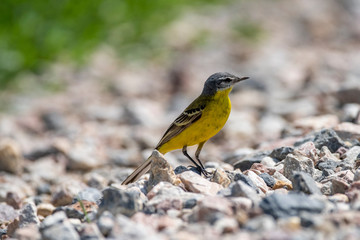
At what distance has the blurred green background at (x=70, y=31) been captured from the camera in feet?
45.3

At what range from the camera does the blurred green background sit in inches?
543

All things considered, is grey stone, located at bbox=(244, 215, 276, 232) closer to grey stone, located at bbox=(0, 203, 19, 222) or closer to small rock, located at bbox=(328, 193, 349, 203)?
small rock, located at bbox=(328, 193, 349, 203)

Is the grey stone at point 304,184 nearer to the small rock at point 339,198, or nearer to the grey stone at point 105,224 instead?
the small rock at point 339,198

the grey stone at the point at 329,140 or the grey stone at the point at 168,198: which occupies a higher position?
the grey stone at the point at 168,198

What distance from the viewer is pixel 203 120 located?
6699 millimetres

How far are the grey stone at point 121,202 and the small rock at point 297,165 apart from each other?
65.0 inches

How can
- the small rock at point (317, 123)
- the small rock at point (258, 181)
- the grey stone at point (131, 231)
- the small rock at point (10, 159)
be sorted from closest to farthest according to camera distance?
the grey stone at point (131, 231), the small rock at point (258, 181), the small rock at point (317, 123), the small rock at point (10, 159)

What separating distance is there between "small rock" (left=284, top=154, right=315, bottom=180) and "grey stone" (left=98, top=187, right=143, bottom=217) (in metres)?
1.65

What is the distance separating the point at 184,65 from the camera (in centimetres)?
1473

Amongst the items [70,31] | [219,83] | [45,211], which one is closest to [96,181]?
[45,211]

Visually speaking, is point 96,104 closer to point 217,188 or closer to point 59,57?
point 59,57

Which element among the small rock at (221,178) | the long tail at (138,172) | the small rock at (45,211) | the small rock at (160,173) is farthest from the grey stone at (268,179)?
the small rock at (45,211)

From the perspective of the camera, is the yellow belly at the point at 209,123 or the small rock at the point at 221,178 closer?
the small rock at the point at 221,178

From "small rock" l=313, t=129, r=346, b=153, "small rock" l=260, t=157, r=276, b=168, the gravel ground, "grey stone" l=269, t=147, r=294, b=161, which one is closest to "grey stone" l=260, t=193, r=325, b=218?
the gravel ground
